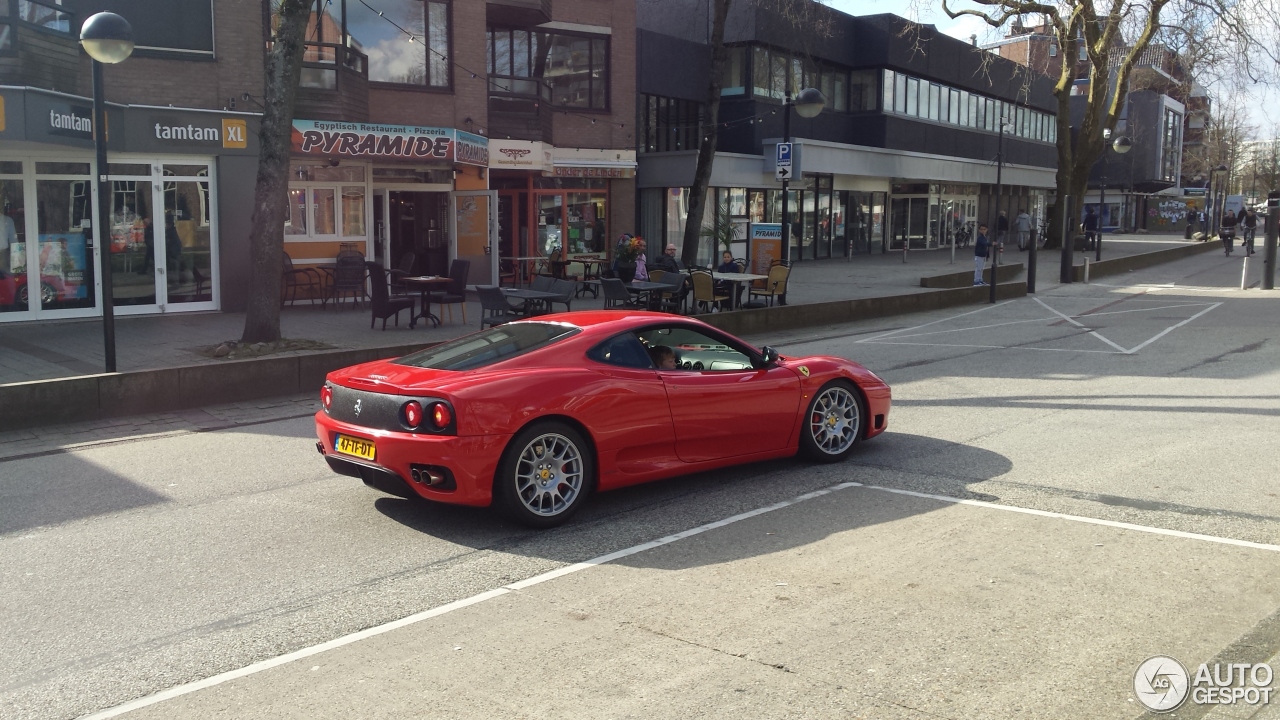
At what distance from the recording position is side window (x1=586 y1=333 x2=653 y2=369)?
276 inches

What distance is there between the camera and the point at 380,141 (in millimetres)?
20078

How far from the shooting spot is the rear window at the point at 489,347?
6910mm

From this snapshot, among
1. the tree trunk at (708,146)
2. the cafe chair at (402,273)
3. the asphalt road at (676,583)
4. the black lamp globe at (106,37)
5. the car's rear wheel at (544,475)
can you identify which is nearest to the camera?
the asphalt road at (676,583)

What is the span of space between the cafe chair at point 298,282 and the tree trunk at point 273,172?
596cm

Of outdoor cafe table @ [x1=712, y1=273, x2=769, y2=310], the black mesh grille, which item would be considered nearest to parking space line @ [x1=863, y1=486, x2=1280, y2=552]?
the black mesh grille

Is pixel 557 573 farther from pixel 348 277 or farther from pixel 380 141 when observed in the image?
pixel 380 141

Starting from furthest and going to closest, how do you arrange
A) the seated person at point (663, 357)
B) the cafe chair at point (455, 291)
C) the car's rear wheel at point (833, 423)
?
the cafe chair at point (455, 291)
the car's rear wheel at point (833, 423)
the seated person at point (663, 357)

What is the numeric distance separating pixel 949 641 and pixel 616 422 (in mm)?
2697

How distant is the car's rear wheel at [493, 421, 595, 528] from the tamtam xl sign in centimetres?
1419

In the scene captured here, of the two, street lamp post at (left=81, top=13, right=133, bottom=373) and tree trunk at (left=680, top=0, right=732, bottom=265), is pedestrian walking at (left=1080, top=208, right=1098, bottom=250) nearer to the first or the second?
tree trunk at (left=680, top=0, right=732, bottom=265)

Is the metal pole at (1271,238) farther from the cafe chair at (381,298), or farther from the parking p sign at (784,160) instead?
the cafe chair at (381,298)

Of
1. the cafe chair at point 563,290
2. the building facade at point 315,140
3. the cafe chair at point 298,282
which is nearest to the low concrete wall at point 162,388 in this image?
the cafe chair at point 563,290

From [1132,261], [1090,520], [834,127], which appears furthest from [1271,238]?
[1090,520]

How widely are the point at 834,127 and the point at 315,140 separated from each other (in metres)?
23.9
